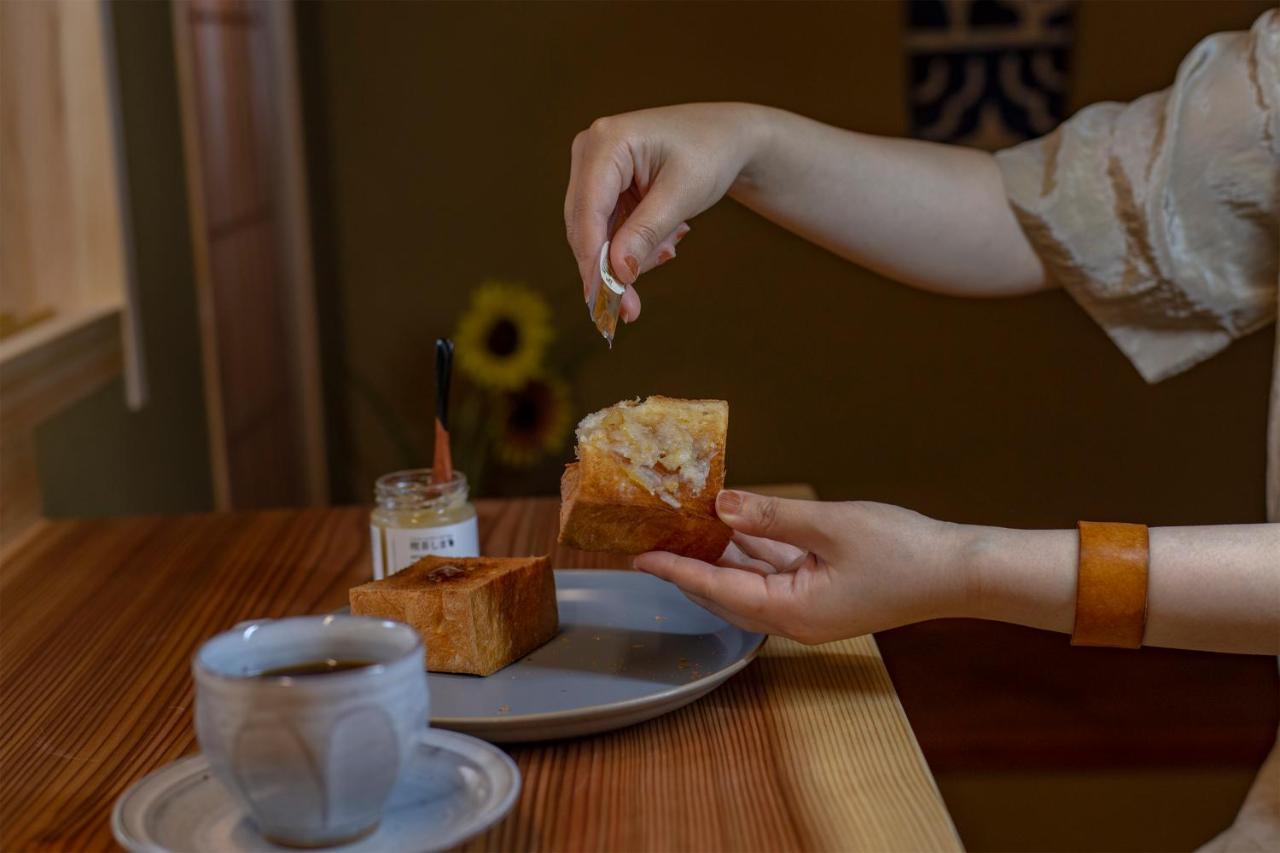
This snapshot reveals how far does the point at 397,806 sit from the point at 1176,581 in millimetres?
599

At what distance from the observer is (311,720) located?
2.33 feet

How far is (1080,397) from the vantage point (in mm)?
3385

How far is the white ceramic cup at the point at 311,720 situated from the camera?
28.0 inches

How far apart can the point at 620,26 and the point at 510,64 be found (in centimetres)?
29

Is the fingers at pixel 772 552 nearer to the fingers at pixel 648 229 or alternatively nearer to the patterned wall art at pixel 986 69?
the fingers at pixel 648 229

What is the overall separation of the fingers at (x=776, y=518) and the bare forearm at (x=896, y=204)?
1.62 ft

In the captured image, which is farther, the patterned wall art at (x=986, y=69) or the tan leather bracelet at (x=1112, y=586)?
the patterned wall art at (x=986, y=69)

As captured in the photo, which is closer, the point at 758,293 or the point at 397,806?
the point at 397,806

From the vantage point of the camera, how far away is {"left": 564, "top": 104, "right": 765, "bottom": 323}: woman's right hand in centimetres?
119

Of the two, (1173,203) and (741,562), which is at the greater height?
(1173,203)

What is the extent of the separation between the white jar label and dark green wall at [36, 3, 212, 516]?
883 mm

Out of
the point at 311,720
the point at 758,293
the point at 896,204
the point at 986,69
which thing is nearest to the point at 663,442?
the point at 311,720

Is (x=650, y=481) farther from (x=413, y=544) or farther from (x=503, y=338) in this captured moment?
(x=503, y=338)

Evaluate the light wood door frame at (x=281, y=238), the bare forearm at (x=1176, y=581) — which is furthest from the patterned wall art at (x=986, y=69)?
the bare forearm at (x=1176, y=581)
